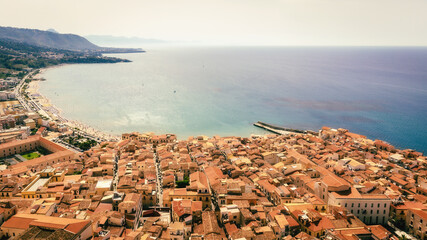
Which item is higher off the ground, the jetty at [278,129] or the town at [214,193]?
the town at [214,193]

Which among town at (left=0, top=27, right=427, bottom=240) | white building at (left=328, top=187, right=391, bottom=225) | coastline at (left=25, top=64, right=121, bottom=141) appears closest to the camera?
town at (left=0, top=27, right=427, bottom=240)

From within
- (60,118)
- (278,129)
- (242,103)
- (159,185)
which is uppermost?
(242,103)

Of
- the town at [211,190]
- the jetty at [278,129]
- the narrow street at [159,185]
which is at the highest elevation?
the town at [211,190]

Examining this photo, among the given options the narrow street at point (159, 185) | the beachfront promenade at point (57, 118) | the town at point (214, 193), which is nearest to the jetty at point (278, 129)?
the town at point (214, 193)

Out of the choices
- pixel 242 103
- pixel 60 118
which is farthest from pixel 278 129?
pixel 60 118

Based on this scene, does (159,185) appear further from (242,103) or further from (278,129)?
(242,103)

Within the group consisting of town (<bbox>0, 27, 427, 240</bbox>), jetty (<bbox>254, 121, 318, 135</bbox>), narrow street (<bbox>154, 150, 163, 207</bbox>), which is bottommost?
jetty (<bbox>254, 121, 318, 135</bbox>)

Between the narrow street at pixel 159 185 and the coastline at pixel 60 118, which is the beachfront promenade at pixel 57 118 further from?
the narrow street at pixel 159 185

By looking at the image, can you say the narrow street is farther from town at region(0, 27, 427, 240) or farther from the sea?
the sea

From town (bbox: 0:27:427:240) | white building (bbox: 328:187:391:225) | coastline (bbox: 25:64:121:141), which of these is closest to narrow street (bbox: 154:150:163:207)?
town (bbox: 0:27:427:240)

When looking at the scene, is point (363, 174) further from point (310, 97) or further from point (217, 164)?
point (310, 97)

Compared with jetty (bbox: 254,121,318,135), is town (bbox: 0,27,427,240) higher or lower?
higher

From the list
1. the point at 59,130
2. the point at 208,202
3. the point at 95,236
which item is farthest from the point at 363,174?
the point at 59,130

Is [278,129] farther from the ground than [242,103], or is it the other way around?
[242,103]
